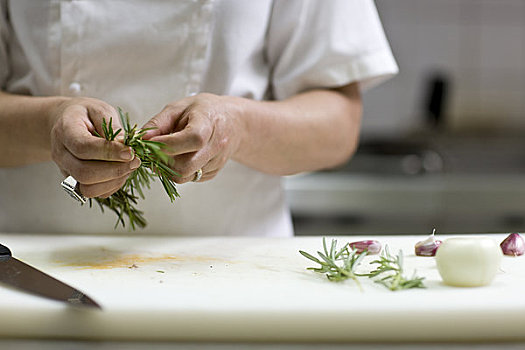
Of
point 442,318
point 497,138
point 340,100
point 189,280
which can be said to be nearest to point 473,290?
point 442,318

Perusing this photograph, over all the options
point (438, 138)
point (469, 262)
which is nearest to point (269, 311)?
point (469, 262)

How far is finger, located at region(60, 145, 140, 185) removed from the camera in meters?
0.58

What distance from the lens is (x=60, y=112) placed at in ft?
2.17

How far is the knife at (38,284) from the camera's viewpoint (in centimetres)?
49

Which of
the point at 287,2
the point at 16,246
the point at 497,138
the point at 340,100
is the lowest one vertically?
the point at 497,138

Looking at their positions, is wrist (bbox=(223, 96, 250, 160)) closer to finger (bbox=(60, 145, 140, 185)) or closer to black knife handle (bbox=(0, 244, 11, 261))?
finger (bbox=(60, 145, 140, 185))

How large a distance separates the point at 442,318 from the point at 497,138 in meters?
1.99

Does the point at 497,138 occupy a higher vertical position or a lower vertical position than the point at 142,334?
lower

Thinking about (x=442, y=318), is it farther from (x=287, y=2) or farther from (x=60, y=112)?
(x=287, y=2)

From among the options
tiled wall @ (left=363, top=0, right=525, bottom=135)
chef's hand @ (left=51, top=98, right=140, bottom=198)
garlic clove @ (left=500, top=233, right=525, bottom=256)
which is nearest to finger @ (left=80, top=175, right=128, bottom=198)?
chef's hand @ (left=51, top=98, right=140, bottom=198)

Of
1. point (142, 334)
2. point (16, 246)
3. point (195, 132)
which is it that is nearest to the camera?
point (142, 334)

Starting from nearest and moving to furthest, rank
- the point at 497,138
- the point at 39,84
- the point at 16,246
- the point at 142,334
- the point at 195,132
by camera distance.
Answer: the point at 142,334 → the point at 195,132 → the point at 16,246 → the point at 39,84 → the point at 497,138

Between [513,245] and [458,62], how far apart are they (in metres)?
1.89

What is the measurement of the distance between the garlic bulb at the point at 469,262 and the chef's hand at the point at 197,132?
0.23 meters
